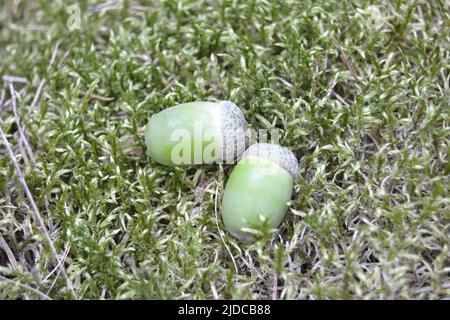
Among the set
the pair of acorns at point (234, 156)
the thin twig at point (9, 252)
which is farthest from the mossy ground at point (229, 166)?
the pair of acorns at point (234, 156)

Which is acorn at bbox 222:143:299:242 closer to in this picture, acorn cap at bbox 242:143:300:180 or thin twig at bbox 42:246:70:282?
acorn cap at bbox 242:143:300:180

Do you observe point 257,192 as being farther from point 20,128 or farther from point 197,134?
point 20,128

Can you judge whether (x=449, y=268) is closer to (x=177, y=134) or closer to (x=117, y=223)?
(x=177, y=134)

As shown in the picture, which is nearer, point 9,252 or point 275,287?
point 275,287

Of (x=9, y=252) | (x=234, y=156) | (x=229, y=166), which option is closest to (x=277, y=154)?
(x=234, y=156)

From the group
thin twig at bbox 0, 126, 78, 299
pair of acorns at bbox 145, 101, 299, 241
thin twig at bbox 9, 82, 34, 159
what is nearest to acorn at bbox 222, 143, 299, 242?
pair of acorns at bbox 145, 101, 299, 241

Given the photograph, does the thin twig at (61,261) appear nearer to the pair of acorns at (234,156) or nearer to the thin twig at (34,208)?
the thin twig at (34,208)

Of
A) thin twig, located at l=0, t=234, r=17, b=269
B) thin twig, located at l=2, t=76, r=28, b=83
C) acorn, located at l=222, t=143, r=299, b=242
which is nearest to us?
acorn, located at l=222, t=143, r=299, b=242
